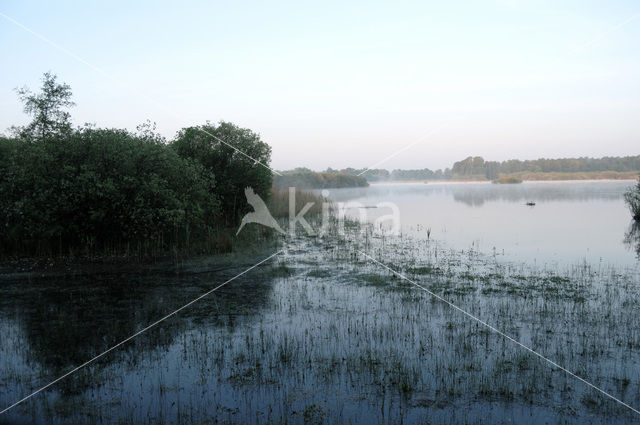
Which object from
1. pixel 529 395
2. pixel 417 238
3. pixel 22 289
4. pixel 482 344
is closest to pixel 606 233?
pixel 417 238

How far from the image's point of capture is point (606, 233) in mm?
23219

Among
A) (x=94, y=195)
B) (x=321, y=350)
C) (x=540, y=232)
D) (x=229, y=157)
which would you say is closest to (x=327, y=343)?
(x=321, y=350)

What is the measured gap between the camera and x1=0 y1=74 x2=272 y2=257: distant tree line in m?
16.0

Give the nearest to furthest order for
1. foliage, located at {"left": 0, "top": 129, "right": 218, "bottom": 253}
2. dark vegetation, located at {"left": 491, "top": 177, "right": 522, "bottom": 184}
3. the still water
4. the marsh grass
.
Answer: the marsh grass
foliage, located at {"left": 0, "top": 129, "right": 218, "bottom": 253}
the still water
dark vegetation, located at {"left": 491, "top": 177, "right": 522, "bottom": 184}

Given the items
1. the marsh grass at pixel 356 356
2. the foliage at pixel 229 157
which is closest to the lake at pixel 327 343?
the marsh grass at pixel 356 356

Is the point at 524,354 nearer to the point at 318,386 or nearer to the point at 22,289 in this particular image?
the point at 318,386

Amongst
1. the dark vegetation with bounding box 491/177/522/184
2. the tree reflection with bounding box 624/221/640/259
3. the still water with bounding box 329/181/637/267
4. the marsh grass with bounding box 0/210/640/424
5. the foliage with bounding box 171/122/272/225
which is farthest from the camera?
the dark vegetation with bounding box 491/177/522/184

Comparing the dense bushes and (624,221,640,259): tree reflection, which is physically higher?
the dense bushes

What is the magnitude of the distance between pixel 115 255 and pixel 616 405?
1498 centimetres

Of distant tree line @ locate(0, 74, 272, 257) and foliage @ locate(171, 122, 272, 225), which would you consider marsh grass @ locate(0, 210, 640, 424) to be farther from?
foliage @ locate(171, 122, 272, 225)

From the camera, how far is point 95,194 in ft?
52.6

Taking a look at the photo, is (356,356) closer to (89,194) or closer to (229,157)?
(89,194)

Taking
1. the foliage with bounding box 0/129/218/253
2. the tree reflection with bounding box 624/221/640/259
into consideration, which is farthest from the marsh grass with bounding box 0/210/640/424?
the tree reflection with bounding box 624/221/640/259

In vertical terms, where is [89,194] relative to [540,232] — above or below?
above
